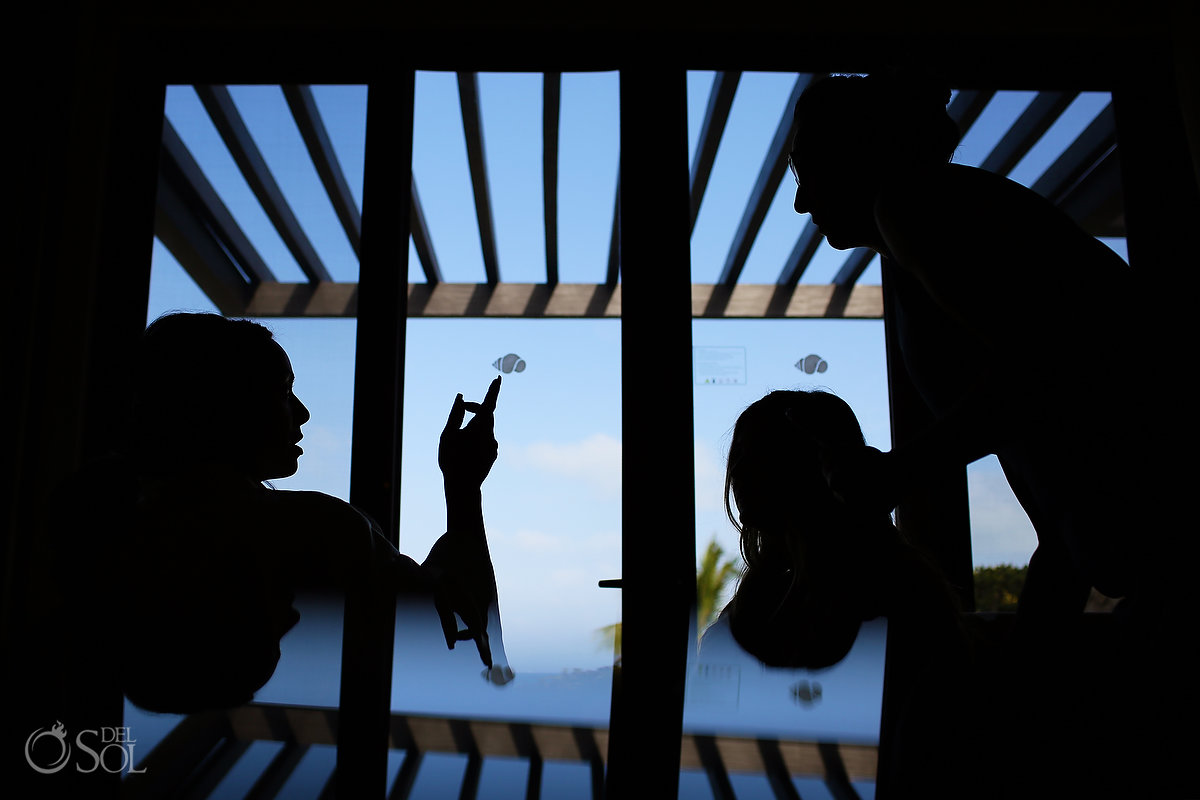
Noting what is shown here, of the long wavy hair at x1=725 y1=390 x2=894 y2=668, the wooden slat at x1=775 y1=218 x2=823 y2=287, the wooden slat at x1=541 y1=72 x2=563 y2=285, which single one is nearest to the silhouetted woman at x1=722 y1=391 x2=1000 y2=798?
the long wavy hair at x1=725 y1=390 x2=894 y2=668

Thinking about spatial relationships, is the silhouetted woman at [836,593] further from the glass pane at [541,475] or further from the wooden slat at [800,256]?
the wooden slat at [800,256]

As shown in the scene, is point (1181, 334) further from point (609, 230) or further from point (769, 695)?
point (609, 230)

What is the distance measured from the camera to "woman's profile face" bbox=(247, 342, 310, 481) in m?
0.90

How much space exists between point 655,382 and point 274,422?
96 centimetres

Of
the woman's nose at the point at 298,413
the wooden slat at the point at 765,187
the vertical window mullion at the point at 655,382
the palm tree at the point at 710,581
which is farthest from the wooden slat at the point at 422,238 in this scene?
the woman's nose at the point at 298,413

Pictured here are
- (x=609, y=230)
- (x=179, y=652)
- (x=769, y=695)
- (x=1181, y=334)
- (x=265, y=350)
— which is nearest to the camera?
(x=1181, y=334)

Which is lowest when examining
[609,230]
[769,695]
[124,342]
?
[769,695]

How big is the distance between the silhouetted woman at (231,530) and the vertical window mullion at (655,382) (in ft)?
2.21

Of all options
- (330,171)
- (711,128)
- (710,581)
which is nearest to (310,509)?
(710,581)

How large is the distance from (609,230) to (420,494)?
4.70ft

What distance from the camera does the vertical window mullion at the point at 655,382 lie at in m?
1.59

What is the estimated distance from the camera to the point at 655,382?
170 cm

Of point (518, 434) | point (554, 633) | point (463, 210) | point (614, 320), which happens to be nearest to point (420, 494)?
point (518, 434)

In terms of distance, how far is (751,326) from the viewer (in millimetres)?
1832
